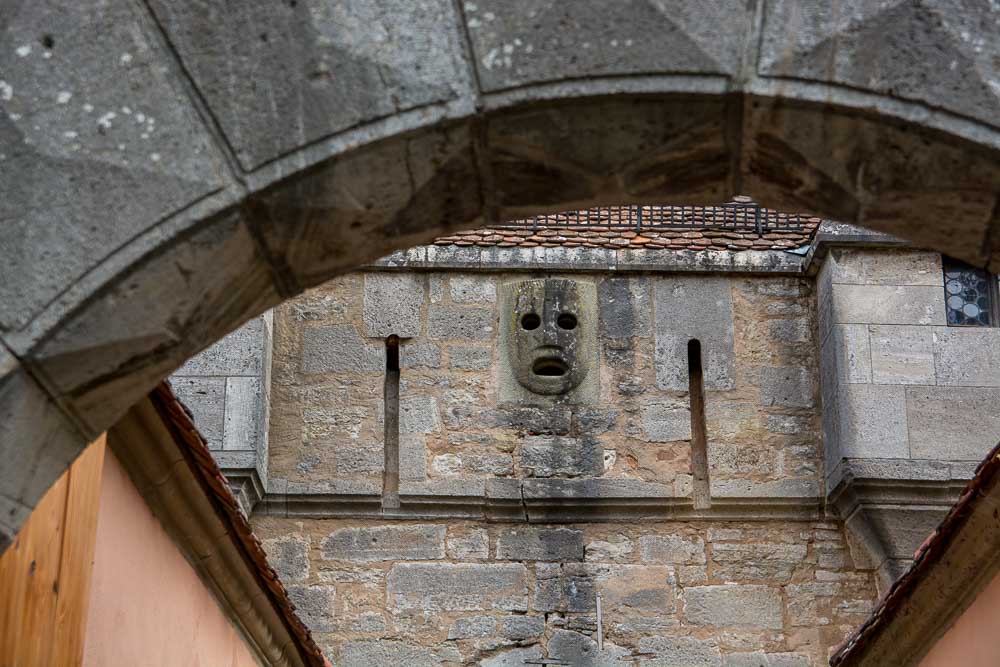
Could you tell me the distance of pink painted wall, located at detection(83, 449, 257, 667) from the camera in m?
4.86

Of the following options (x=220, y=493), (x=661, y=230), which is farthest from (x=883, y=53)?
(x=661, y=230)

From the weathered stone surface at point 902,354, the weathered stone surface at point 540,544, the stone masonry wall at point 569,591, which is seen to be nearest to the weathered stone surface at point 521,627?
the stone masonry wall at point 569,591

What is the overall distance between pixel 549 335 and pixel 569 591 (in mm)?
1340

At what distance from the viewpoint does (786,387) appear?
9125mm

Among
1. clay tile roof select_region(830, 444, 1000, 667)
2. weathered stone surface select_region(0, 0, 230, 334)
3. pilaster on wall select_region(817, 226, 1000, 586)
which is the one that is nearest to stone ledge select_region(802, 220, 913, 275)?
pilaster on wall select_region(817, 226, 1000, 586)

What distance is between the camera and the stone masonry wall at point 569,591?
28.1 ft

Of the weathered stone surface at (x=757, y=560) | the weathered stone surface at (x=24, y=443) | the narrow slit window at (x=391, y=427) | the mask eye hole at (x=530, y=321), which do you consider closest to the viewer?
the weathered stone surface at (x=24, y=443)

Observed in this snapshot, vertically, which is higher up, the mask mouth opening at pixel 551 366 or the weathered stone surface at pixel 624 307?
the weathered stone surface at pixel 624 307

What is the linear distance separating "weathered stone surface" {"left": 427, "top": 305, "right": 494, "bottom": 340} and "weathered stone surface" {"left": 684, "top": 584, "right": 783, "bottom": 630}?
5.64ft

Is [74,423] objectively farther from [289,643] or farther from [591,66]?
[289,643]

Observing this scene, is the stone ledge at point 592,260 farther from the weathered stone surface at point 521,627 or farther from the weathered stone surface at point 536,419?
the weathered stone surface at point 521,627

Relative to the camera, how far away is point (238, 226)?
9.08ft

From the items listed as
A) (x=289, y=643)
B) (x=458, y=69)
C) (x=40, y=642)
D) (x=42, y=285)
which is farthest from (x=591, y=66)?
(x=289, y=643)

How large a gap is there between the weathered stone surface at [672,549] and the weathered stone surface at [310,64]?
20.5ft
